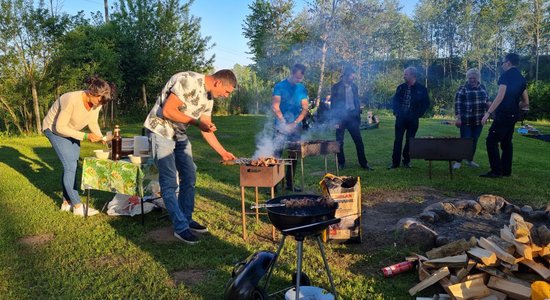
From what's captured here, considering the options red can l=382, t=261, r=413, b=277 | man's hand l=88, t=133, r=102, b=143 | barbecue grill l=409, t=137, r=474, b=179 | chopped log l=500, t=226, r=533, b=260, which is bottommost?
red can l=382, t=261, r=413, b=277

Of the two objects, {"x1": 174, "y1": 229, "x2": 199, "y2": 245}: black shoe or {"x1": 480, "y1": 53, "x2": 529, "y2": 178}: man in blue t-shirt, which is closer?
{"x1": 174, "y1": 229, "x2": 199, "y2": 245}: black shoe

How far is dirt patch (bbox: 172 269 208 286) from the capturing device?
3.30 meters

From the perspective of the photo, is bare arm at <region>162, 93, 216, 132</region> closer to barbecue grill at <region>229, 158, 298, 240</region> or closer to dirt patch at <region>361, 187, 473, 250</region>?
barbecue grill at <region>229, 158, 298, 240</region>

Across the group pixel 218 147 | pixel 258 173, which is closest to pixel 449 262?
pixel 258 173

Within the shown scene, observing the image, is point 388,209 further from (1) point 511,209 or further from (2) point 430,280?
(2) point 430,280

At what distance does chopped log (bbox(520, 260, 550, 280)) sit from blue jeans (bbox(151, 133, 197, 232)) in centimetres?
312

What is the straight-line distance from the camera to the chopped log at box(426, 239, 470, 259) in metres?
3.26

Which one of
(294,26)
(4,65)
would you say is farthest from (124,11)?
(294,26)

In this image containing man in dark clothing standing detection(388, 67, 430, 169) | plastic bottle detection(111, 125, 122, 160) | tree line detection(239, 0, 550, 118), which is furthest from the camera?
tree line detection(239, 0, 550, 118)

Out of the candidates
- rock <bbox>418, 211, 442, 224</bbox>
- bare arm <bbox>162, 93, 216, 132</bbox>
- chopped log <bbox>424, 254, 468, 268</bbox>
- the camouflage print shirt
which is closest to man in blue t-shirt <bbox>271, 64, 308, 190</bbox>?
the camouflage print shirt

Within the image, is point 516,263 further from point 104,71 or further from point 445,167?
point 104,71

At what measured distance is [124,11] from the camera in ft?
62.4

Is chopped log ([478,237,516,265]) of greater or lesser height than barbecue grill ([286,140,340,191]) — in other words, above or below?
below

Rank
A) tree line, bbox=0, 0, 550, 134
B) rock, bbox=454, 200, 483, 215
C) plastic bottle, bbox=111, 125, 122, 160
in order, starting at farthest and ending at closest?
1. tree line, bbox=0, 0, 550, 134
2. plastic bottle, bbox=111, 125, 122, 160
3. rock, bbox=454, 200, 483, 215
